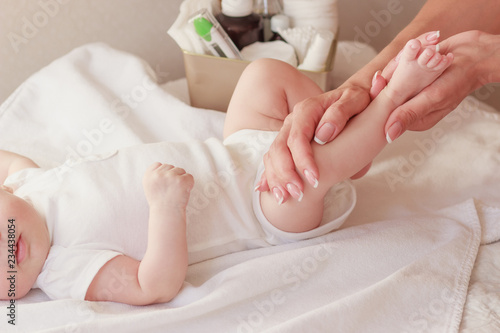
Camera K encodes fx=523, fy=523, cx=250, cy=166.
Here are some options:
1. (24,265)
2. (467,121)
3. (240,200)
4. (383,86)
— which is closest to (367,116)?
(383,86)

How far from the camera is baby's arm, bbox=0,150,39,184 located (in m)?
1.11

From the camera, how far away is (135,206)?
3.10 feet

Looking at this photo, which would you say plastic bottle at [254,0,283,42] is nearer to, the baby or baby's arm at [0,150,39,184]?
the baby

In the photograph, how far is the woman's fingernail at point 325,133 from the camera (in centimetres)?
84

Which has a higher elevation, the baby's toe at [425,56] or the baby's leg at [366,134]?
the baby's toe at [425,56]

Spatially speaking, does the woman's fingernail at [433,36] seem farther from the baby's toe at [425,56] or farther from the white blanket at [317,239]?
the white blanket at [317,239]

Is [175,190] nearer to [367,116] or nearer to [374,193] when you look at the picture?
[367,116]

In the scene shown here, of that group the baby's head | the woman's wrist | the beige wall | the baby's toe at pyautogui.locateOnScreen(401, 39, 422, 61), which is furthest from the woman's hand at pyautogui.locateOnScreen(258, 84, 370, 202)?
the beige wall

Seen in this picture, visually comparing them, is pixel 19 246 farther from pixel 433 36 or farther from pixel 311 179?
pixel 433 36

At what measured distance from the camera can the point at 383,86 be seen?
35.7 inches

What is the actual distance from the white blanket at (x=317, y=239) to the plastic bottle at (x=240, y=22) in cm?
22

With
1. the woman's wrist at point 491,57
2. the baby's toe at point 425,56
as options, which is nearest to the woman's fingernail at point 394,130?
the baby's toe at point 425,56

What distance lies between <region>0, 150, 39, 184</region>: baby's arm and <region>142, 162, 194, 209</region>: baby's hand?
34cm

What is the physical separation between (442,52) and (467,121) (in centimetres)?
43
